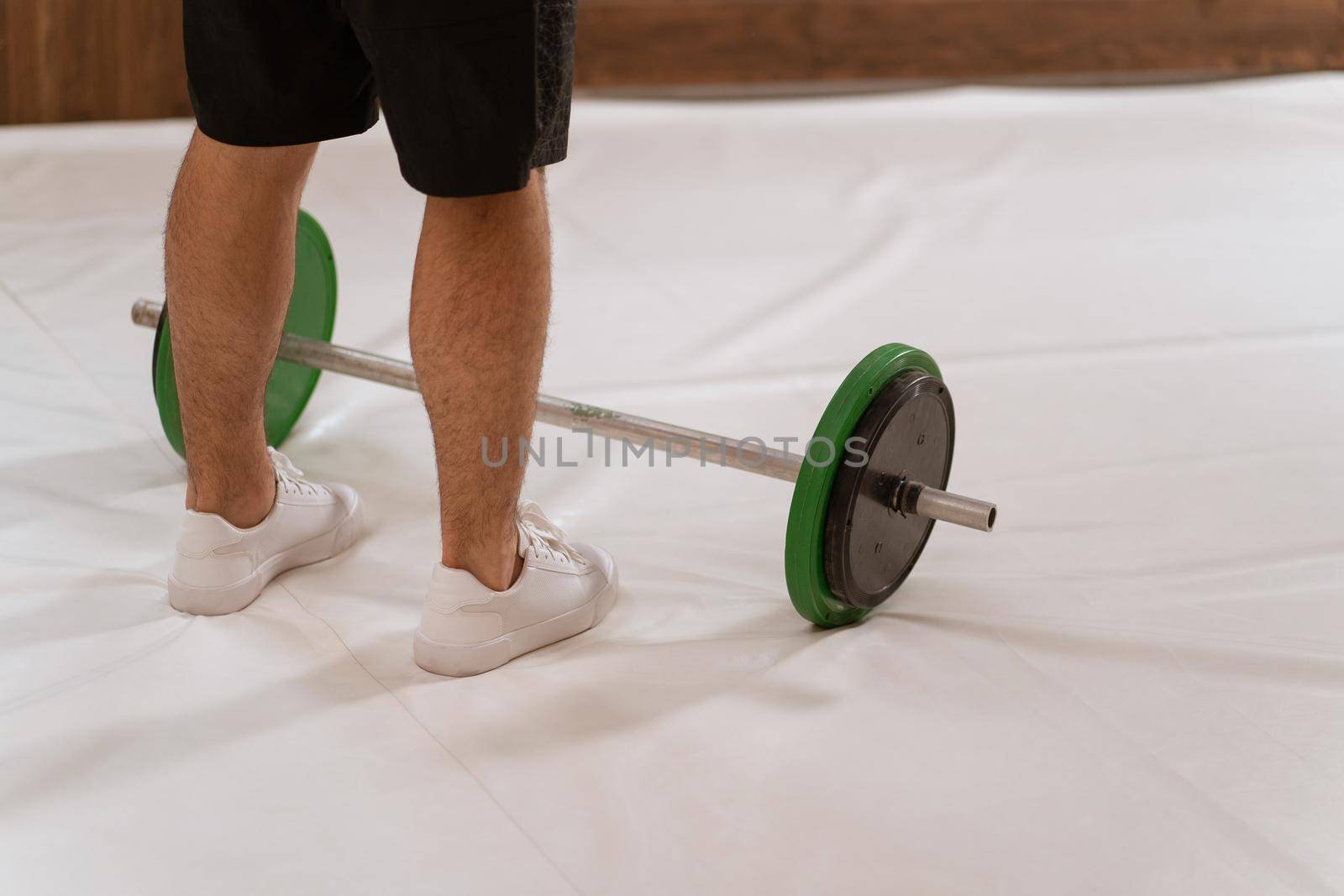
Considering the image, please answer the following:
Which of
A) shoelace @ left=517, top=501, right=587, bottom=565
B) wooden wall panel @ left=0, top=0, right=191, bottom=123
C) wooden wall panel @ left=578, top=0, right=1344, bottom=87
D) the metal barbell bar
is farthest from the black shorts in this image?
wooden wall panel @ left=578, top=0, right=1344, bottom=87

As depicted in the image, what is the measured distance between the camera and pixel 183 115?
3438 millimetres

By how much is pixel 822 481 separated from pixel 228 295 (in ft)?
2.05

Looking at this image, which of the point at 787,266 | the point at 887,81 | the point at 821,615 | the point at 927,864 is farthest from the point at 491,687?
the point at 887,81

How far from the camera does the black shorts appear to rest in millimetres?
1022

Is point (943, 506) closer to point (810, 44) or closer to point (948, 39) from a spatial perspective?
point (810, 44)

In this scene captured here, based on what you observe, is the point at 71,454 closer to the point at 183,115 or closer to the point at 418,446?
the point at 418,446

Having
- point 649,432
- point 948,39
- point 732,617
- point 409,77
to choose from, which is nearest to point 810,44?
point 948,39

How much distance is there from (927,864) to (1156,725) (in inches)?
13.4

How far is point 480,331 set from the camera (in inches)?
45.3

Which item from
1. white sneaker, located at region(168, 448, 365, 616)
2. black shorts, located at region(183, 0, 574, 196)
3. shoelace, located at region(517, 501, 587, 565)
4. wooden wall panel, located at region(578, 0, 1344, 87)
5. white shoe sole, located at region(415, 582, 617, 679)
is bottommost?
white shoe sole, located at region(415, 582, 617, 679)

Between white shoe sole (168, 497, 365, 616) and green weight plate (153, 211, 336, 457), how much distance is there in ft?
0.97

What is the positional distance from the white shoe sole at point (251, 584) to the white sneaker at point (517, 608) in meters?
0.21

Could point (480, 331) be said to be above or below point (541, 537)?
above

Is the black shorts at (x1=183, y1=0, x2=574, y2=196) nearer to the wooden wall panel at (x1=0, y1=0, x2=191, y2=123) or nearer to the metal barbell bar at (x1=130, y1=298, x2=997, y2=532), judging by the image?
the metal barbell bar at (x1=130, y1=298, x2=997, y2=532)
